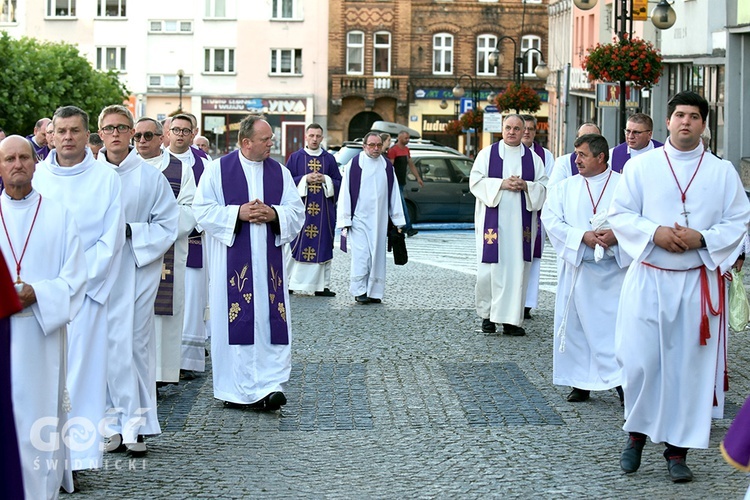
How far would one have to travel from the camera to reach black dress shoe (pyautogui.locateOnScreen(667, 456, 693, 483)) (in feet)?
25.2

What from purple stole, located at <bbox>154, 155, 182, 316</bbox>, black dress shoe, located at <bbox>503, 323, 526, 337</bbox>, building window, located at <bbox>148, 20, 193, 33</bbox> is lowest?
black dress shoe, located at <bbox>503, 323, 526, 337</bbox>

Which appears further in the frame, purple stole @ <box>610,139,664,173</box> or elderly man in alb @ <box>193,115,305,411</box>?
purple stole @ <box>610,139,664,173</box>

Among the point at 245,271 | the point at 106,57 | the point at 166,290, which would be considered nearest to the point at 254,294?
the point at 245,271

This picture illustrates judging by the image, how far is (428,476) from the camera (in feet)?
25.8

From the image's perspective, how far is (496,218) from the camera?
46.1 ft

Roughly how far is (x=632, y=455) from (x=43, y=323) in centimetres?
334

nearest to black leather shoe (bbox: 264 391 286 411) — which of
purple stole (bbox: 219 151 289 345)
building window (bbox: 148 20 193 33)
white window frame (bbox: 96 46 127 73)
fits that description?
purple stole (bbox: 219 151 289 345)

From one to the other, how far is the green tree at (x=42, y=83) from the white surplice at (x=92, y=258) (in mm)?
36403

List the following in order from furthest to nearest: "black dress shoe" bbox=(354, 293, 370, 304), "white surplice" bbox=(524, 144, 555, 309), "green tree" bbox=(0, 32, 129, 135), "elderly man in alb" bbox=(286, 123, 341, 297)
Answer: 1. "green tree" bbox=(0, 32, 129, 135)
2. "elderly man in alb" bbox=(286, 123, 341, 297)
3. "black dress shoe" bbox=(354, 293, 370, 304)
4. "white surplice" bbox=(524, 144, 555, 309)

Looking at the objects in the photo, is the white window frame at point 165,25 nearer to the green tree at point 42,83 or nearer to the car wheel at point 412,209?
the green tree at point 42,83

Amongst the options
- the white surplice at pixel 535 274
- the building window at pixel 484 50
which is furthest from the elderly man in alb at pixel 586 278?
the building window at pixel 484 50

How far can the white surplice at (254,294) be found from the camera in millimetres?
9867

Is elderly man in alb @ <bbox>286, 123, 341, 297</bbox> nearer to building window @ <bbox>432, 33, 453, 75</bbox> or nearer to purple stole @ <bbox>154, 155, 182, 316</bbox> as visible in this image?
purple stole @ <bbox>154, 155, 182, 316</bbox>

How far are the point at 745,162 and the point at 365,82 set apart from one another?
141ft
